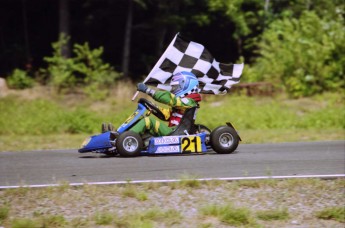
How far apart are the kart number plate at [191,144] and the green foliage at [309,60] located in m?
11.4

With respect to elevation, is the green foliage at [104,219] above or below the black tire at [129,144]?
below

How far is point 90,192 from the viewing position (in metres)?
5.95

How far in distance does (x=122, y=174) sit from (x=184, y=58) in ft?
8.32

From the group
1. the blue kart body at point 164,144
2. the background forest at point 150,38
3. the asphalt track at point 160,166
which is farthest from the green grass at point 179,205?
the background forest at point 150,38

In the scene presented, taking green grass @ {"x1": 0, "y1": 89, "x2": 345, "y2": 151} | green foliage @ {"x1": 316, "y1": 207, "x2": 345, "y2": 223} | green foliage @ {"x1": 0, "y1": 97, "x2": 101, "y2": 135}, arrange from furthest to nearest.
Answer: green foliage @ {"x1": 0, "y1": 97, "x2": 101, "y2": 135} < green grass @ {"x1": 0, "y1": 89, "x2": 345, "y2": 151} < green foliage @ {"x1": 316, "y1": 207, "x2": 345, "y2": 223}

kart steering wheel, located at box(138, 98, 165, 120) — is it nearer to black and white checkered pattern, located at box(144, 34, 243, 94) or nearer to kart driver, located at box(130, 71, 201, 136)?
kart driver, located at box(130, 71, 201, 136)

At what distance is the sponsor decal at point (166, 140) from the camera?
8.10 metres

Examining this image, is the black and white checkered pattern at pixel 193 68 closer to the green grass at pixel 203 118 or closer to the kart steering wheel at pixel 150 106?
the kart steering wheel at pixel 150 106

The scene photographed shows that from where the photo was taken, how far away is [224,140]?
27.6 feet

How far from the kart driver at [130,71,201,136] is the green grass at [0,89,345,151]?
9.60ft

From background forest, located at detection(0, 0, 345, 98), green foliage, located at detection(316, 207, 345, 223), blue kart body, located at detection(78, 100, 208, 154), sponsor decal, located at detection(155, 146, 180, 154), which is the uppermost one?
background forest, located at detection(0, 0, 345, 98)

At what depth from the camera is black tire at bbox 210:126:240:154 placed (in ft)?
27.1

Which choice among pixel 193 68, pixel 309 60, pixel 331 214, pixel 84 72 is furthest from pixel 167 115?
pixel 309 60

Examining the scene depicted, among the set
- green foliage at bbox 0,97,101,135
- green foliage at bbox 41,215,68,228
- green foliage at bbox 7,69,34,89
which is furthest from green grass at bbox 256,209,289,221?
green foliage at bbox 7,69,34,89
